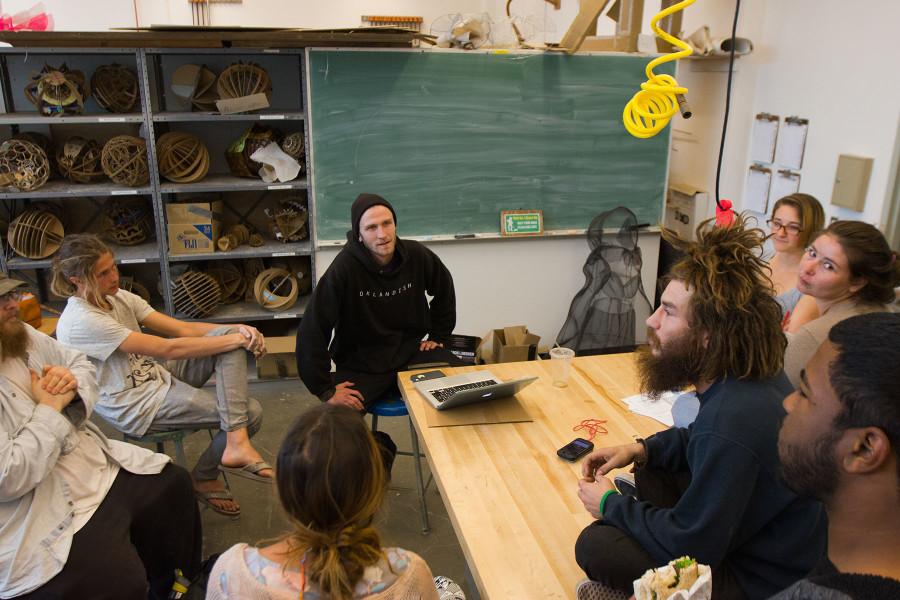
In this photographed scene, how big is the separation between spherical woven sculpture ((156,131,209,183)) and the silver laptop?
2154 mm

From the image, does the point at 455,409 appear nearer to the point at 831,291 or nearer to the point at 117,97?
the point at 831,291

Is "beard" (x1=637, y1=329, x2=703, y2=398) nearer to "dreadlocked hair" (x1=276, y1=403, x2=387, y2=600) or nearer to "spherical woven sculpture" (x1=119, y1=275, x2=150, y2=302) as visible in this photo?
"dreadlocked hair" (x1=276, y1=403, x2=387, y2=600)

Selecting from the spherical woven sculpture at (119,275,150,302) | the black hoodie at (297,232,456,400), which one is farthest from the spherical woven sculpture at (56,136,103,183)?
the black hoodie at (297,232,456,400)

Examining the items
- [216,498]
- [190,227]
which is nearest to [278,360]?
[190,227]

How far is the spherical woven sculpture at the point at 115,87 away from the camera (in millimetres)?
3691

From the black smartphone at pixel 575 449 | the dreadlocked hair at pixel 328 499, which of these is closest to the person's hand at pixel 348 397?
the black smartphone at pixel 575 449

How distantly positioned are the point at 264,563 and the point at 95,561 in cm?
92

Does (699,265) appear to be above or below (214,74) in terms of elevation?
below

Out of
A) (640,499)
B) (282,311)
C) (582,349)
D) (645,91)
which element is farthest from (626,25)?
(640,499)

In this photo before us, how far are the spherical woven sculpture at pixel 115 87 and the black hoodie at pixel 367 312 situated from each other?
170cm

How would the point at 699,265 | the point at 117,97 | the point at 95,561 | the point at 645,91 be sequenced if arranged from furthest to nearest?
1. the point at 117,97
2. the point at 645,91
3. the point at 95,561
4. the point at 699,265

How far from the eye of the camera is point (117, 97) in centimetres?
373

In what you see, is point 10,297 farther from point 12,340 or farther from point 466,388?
point 466,388

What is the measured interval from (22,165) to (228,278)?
1.17m
